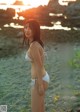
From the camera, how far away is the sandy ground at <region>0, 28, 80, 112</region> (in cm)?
742

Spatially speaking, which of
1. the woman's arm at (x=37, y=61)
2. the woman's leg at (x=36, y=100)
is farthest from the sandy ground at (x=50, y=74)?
the woman's arm at (x=37, y=61)

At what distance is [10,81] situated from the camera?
8.82 metres

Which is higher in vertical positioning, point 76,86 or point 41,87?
point 41,87

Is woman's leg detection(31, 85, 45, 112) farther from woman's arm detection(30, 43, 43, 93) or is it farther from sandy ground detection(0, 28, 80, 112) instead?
sandy ground detection(0, 28, 80, 112)

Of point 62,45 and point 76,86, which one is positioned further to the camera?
point 62,45

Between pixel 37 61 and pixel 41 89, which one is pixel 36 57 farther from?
pixel 41 89

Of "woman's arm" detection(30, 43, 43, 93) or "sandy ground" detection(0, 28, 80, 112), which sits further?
"sandy ground" detection(0, 28, 80, 112)

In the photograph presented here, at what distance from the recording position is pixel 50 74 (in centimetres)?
948

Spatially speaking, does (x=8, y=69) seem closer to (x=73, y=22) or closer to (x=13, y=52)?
(x=13, y=52)

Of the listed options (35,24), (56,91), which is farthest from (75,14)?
(35,24)

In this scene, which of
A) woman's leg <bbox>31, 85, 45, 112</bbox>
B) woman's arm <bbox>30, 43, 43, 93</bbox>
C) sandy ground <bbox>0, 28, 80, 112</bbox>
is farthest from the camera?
sandy ground <bbox>0, 28, 80, 112</bbox>

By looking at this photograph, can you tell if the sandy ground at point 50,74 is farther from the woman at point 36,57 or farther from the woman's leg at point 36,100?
the woman at point 36,57

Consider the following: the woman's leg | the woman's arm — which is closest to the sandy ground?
the woman's leg

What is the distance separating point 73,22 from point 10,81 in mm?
9722
